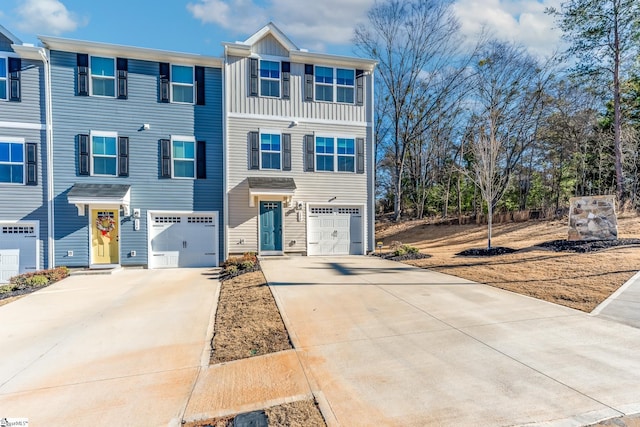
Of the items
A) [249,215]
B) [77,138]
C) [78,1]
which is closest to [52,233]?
[77,138]

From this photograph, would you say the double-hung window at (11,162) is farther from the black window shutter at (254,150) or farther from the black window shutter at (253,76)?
the black window shutter at (253,76)

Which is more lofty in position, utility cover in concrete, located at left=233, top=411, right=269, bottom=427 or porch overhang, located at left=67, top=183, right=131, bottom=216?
porch overhang, located at left=67, top=183, right=131, bottom=216

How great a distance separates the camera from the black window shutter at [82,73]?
1212 cm

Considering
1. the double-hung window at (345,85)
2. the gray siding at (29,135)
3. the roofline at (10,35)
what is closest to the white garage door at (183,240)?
the gray siding at (29,135)

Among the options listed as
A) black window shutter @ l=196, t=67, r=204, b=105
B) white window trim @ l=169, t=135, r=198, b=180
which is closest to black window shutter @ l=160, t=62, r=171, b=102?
black window shutter @ l=196, t=67, r=204, b=105

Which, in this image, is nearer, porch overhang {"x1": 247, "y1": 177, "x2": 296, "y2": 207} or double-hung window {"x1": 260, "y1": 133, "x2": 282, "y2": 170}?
porch overhang {"x1": 247, "y1": 177, "x2": 296, "y2": 207}

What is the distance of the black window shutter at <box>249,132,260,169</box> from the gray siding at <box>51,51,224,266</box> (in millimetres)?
1248

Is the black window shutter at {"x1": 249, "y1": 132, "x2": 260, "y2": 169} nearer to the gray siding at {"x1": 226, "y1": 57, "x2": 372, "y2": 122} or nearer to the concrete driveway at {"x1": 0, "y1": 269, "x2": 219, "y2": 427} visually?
the gray siding at {"x1": 226, "y1": 57, "x2": 372, "y2": 122}

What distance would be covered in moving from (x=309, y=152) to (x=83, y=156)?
8.71 m

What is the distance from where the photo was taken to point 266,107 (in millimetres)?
13602

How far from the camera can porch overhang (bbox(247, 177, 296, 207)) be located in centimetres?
1263

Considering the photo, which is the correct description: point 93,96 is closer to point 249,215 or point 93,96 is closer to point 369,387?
point 249,215

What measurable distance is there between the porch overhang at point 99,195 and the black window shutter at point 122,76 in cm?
359

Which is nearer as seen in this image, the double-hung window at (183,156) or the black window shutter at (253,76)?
the double-hung window at (183,156)
